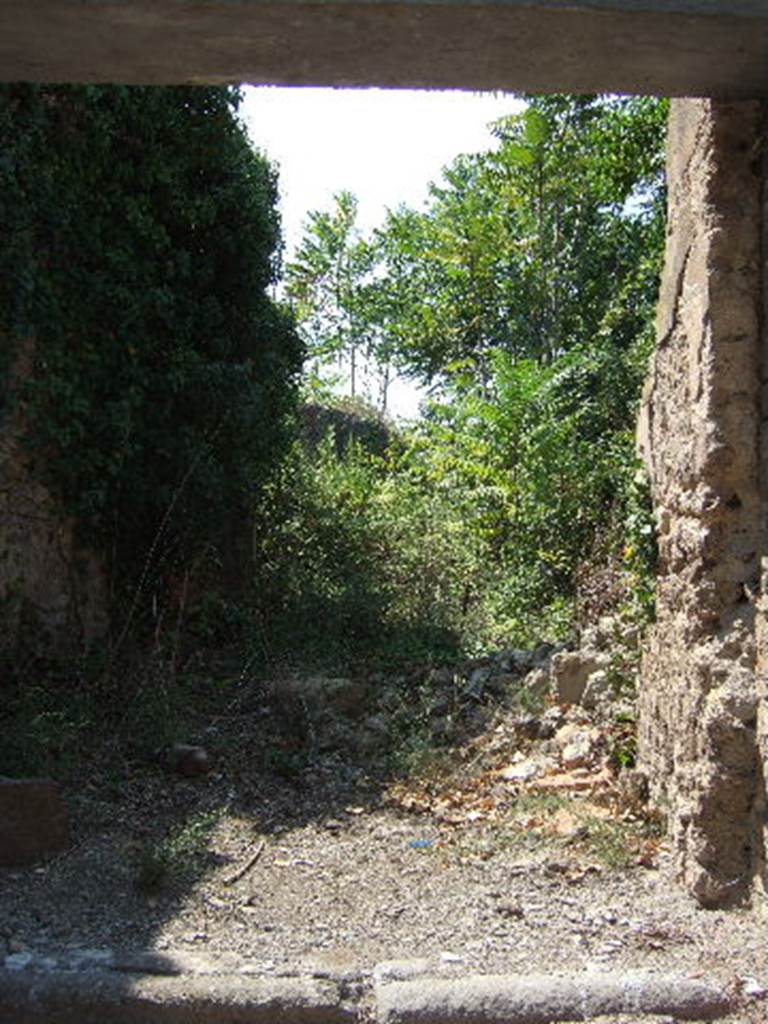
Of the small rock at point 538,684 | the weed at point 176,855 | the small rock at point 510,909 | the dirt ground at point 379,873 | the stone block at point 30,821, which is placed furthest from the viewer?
the small rock at point 538,684

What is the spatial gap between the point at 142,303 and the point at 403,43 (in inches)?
169

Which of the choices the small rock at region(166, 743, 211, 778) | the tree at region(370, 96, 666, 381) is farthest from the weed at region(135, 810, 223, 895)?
the tree at region(370, 96, 666, 381)

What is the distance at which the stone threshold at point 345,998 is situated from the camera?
→ 3361mm

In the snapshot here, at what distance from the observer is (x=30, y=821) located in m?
4.71

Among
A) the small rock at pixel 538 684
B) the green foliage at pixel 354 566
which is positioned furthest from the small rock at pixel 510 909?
the green foliage at pixel 354 566

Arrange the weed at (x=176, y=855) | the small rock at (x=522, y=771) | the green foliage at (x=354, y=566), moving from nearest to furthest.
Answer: the weed at (x=176, y=855) → the small rock at (x=522, y=771) → the green foliage at (x=354, y=566)

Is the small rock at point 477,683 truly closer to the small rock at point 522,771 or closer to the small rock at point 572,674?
the small rock at point 572,674

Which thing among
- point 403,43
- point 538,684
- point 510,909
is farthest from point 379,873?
point 403,43

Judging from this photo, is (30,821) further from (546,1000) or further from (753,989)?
(753,989)

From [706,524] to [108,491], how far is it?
4.48 m

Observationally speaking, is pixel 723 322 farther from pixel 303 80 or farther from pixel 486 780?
pixel 486 780

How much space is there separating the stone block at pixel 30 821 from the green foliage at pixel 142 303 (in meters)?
2.74

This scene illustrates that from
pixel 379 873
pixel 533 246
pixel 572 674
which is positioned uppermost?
pixel 533 246

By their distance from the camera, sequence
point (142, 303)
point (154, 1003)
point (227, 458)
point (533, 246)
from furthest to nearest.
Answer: point (533, 246), point (227, 458), point (142, 303), point (154, 1003)
